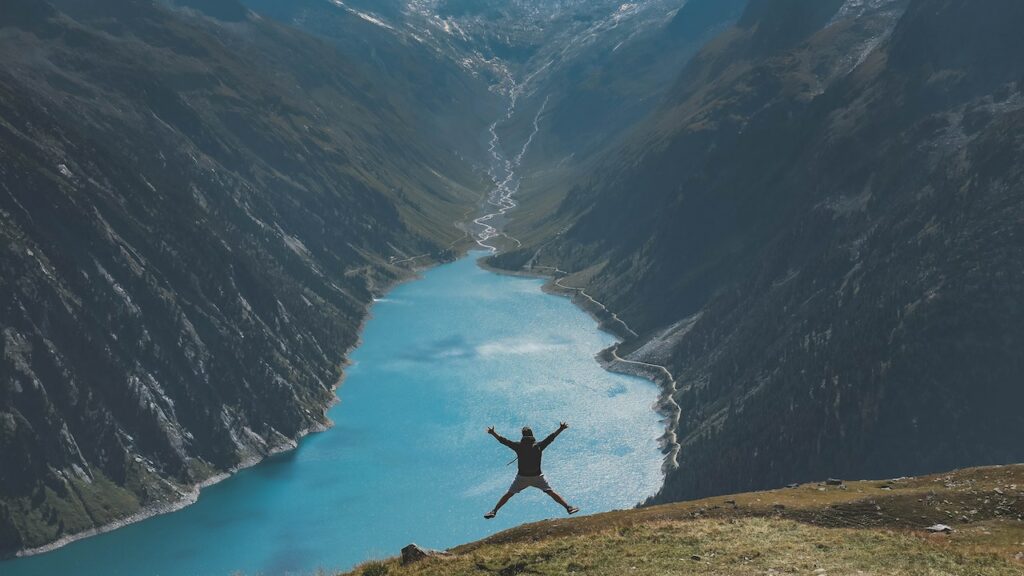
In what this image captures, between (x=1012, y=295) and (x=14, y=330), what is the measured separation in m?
178

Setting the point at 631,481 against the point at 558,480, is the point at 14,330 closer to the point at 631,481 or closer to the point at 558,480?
the point at 558,480

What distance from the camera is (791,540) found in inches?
1821

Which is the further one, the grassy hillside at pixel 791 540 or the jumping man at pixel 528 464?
the jumping man at pixel 528 464

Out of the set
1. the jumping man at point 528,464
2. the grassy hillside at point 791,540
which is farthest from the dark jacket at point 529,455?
the grassy hillside at point 791,540

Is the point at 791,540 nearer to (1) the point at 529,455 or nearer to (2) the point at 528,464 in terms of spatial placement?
(2) the point at 528,464

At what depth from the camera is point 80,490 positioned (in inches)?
6831

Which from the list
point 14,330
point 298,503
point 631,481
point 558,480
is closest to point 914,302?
point 631,481

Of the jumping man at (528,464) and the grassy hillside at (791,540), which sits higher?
the jumping man at (528,464)

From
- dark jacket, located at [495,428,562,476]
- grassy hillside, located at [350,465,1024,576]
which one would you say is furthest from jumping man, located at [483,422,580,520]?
grassy hillside, located at [350,465,1024,576]

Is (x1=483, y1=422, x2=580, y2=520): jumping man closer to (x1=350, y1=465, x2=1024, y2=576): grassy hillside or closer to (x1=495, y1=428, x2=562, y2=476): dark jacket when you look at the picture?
(x1=495, y1=428, x2=562, y2=476): dark jacket

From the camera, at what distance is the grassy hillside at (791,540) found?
40.7 m

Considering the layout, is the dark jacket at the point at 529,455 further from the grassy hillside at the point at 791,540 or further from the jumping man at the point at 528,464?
the grassy hillside at the point at 791,540

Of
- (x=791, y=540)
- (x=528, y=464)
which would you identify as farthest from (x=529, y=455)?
(x=791, y=540)

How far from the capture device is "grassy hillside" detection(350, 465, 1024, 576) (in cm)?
4069
